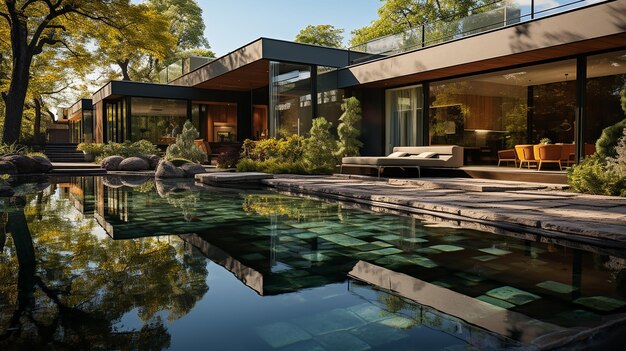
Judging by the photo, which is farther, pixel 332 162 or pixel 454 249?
pixel 332 162

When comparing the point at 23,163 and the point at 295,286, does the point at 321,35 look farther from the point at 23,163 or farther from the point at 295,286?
the point at 295,286

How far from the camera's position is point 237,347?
1.93m

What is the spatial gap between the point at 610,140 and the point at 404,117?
724 centimetres

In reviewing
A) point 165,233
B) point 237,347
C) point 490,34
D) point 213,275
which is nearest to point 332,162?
point 490,34

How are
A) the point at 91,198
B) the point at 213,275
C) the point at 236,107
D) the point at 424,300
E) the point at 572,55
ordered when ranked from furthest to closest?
the point at 236,107 < the point at 572,55 < the point at 91,198 < the point at 213,275 < the point at 424,300

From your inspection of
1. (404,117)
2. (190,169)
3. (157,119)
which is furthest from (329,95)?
(157,119)

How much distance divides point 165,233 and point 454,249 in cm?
268

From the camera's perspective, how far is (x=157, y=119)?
21719 mm

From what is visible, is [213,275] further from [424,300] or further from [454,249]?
[454,249]

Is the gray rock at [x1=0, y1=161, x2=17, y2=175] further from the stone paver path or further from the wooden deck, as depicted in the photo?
the wooden deck

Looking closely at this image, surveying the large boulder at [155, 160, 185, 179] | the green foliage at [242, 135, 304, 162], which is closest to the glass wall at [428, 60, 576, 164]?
the green foliage at [242, 135, 304, 162]

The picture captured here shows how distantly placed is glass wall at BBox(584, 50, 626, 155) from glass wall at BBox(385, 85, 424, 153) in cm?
451

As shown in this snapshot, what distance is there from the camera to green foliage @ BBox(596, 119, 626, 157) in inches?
308

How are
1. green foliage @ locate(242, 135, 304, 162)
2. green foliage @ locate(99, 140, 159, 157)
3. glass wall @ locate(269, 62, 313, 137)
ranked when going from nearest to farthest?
green foliage @ locate(242, 135, 304, 162) < glass wall @ locate(269, 62, 313, 137) < green foliage @ locate(99, 140, 159, 157)
